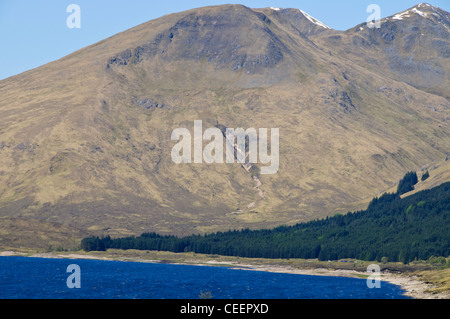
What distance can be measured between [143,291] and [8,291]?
3791 centimetres

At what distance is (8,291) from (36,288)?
10602 millimetres
